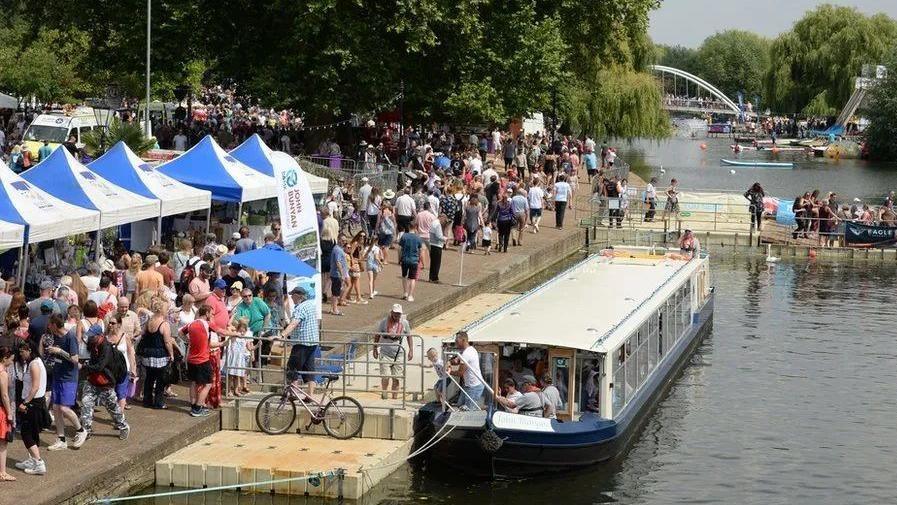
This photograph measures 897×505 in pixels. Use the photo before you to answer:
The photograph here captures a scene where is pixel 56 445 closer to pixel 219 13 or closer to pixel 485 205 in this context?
pixel 485 205

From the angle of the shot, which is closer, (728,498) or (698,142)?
(728,498)

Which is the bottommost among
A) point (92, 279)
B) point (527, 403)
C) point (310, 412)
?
point (310, 412)

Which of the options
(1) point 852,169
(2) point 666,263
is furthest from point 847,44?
(2) point 666,263

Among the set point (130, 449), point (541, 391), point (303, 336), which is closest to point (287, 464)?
point (130, 449)

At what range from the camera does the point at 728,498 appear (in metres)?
19.9

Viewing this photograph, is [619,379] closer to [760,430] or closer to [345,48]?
[760,430]

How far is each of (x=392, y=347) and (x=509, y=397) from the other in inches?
88.8

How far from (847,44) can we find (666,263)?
284 ft

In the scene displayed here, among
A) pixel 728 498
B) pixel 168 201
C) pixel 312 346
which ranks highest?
pixel 168 201

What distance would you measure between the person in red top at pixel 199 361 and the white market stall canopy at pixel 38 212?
3.65m

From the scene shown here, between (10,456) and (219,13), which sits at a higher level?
(219,13)

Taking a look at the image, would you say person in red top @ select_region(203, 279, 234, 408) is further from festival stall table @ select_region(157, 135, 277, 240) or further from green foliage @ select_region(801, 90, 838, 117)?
green foliage @ select_region(801, 90, 838, 117)

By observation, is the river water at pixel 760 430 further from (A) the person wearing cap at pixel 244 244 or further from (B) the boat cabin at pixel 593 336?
(A) the person wearing cap at pixel 244 244

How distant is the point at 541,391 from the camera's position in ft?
66.2
